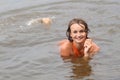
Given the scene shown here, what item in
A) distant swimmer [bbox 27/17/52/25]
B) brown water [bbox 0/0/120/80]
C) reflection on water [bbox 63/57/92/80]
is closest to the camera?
reflection on water [bbox 63/57/92/80]

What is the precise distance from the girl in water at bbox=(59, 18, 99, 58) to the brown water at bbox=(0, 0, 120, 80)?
15 centimetres

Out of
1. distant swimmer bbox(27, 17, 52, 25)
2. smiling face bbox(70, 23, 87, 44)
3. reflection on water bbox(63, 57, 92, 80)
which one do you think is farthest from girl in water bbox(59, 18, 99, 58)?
distant swimmer bbox(27, 17, 52, 25)

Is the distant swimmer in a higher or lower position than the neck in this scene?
higher

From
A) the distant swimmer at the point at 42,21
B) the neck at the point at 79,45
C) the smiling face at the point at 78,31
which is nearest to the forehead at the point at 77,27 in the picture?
the smiling face at the point at 78,31

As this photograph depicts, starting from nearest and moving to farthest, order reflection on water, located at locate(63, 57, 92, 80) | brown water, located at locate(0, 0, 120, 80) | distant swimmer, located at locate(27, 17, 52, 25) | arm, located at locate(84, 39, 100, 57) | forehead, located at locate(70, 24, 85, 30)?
reflection on water, located at locate(63, 57, 92, 80) < brown water, located at locate(0, 0, 120, 80) < forehead, located at locate(70, 24, 85, 30) < arm, located at locate(84, 39, 100, 57) < distant swimmer, located at locate(27, 17, 52, 25)

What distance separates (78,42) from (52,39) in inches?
68.8

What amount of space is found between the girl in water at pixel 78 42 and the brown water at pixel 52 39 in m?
0.15

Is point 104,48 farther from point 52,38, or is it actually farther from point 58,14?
point 58,14

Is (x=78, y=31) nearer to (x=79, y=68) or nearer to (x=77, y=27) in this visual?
(x=77, y=27)

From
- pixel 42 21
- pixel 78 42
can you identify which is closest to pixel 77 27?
pixel 78 42

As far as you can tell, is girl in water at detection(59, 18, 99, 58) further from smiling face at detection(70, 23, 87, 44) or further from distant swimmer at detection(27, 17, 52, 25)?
distant swimmer at detection(27, 17, 52, 25)

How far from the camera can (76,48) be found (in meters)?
6.94

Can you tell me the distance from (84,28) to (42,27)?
274cm

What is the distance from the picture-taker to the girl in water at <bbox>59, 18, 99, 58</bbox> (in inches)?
254
